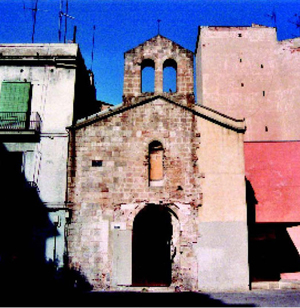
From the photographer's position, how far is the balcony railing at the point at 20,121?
48.1 ft

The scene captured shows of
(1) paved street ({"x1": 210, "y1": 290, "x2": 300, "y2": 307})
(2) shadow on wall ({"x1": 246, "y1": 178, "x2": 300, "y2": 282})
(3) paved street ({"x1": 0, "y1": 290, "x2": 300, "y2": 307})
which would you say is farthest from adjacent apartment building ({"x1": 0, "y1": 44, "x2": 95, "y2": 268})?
(2) shadow on wall ({"x1": 246, "y1": 178, "x2": 300, "y2": 282})

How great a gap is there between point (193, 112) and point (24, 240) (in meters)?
8.42

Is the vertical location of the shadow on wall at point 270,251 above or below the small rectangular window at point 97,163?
below

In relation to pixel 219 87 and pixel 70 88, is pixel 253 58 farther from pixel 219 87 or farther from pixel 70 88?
pixel 70 88

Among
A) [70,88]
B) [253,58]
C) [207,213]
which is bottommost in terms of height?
[207,213]

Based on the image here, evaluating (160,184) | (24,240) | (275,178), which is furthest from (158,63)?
(24,240)

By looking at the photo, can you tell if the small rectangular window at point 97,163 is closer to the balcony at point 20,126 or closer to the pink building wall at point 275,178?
the balcony at point 20,126

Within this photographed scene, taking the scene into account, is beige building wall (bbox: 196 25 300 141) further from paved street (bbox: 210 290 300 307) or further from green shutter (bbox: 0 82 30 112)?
green shutter (bbox: 0 82 30 112)

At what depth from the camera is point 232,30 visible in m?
26.9

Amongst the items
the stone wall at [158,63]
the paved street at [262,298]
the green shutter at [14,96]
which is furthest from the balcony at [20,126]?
the paved street at [262,298]

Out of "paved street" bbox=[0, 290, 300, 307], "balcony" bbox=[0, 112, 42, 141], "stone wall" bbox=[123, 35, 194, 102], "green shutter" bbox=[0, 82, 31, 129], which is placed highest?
"stone wall" bbox=[123, 35, 194, 102]

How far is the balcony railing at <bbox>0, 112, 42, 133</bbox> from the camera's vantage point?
48.1 ft

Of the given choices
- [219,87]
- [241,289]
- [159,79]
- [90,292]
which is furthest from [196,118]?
[219,87]

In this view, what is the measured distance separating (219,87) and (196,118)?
41.1ft
